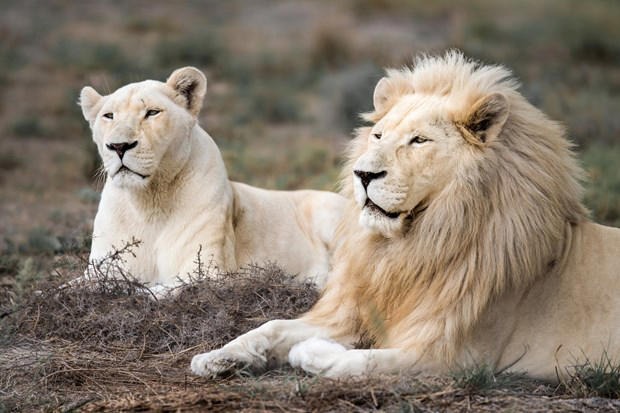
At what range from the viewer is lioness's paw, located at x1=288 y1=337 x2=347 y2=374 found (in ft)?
16.0

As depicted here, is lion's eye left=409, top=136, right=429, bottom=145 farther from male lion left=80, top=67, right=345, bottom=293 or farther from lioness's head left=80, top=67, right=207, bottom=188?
lioness's head left=80, top=67, right=207, bottom=188

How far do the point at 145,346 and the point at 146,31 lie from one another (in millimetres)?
17695

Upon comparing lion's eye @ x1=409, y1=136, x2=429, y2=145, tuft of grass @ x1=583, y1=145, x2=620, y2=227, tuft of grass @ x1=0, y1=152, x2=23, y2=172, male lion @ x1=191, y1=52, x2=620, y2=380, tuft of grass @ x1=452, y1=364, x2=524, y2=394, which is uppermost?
lion's eye @ x1=409, y1=136, x2=429, y2=145

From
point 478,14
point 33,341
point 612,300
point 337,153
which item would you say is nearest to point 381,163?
point 612,300

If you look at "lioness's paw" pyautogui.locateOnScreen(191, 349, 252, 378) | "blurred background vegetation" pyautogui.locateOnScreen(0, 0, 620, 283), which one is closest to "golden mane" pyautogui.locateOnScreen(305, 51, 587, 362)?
"lioness's paw" pyautogui.locateOnScreen(191, 349, 252, 378)

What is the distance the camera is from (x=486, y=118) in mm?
5027

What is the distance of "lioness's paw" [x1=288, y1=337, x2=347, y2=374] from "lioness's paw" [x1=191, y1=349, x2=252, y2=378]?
0.25 m

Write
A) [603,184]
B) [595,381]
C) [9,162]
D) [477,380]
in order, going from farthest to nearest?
[9,162]
[603,184]
[595,381]
[477,380]

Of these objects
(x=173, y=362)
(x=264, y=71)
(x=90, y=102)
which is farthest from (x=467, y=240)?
(x=264, y=71)

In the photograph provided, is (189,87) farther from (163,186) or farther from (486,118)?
(486,118)

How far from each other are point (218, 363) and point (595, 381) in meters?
1.64

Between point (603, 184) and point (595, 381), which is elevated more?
point (595, 381)

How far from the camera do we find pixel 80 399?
4.73m

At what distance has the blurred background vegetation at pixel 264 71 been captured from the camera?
1174 cm
